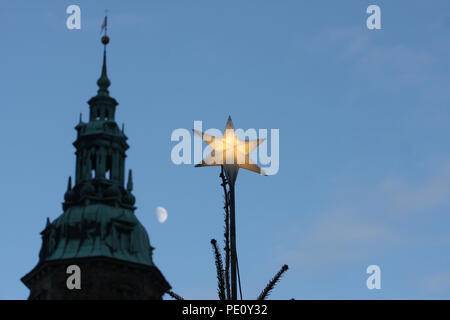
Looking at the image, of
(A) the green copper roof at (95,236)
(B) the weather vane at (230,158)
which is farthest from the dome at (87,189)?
(B) the weather vane at (230,158)

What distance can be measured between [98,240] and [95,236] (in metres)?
0.48

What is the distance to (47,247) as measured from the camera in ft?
329

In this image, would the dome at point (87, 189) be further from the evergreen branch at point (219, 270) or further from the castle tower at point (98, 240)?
the evergreen branch at point (219, 270)

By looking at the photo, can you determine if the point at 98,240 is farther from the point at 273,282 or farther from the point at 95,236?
the point at 273,282

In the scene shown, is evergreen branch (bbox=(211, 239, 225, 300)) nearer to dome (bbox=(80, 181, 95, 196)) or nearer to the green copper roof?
the green copper roof

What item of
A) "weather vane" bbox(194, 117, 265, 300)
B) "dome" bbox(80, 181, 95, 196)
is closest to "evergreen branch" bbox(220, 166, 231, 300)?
"weather vane" bbox(194, 117, 265, 300)

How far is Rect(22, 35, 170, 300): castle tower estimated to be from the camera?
97375 mm

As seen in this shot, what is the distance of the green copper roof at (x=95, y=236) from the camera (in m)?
98.5

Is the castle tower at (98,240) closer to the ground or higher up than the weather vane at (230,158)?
higher up

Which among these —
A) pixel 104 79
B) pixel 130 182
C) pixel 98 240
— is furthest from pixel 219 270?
pixel 104 79
